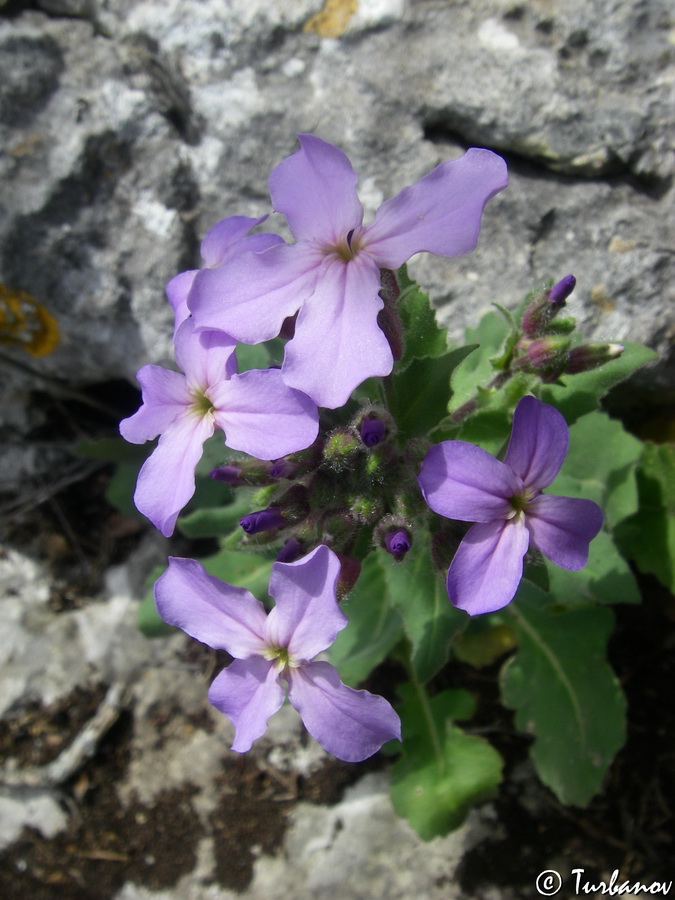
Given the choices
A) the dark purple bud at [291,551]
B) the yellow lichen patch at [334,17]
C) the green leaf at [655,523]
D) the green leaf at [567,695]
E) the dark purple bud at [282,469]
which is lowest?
the green leaf at [567,695]

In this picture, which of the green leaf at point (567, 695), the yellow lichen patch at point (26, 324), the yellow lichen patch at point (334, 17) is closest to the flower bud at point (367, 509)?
the green leaf at point (567, 695)

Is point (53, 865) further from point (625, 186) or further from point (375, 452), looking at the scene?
point (625, 186)

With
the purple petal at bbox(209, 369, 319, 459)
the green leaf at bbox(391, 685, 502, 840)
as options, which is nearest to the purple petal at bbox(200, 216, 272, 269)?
the purple petal at bbox(209, 369, 319, 459)

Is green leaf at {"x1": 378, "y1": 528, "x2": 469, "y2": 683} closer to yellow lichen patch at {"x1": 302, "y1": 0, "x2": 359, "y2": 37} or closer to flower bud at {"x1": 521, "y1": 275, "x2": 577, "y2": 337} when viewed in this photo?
flower bud at {"x1": 521, "y1": 275, "x2": 577, "y2": 337}

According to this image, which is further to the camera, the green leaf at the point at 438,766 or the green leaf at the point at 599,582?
the green leaf at the point at 438,766

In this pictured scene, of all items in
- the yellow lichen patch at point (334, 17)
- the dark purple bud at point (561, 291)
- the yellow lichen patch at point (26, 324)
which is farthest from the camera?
the yellow lichen patch at point (26, 324)

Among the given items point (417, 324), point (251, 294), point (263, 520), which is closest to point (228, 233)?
point (251, 294)

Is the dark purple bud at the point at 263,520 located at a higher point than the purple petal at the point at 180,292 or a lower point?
lower

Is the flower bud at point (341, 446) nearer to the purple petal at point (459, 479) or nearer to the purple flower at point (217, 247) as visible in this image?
the purple petal at point (459, 479)
